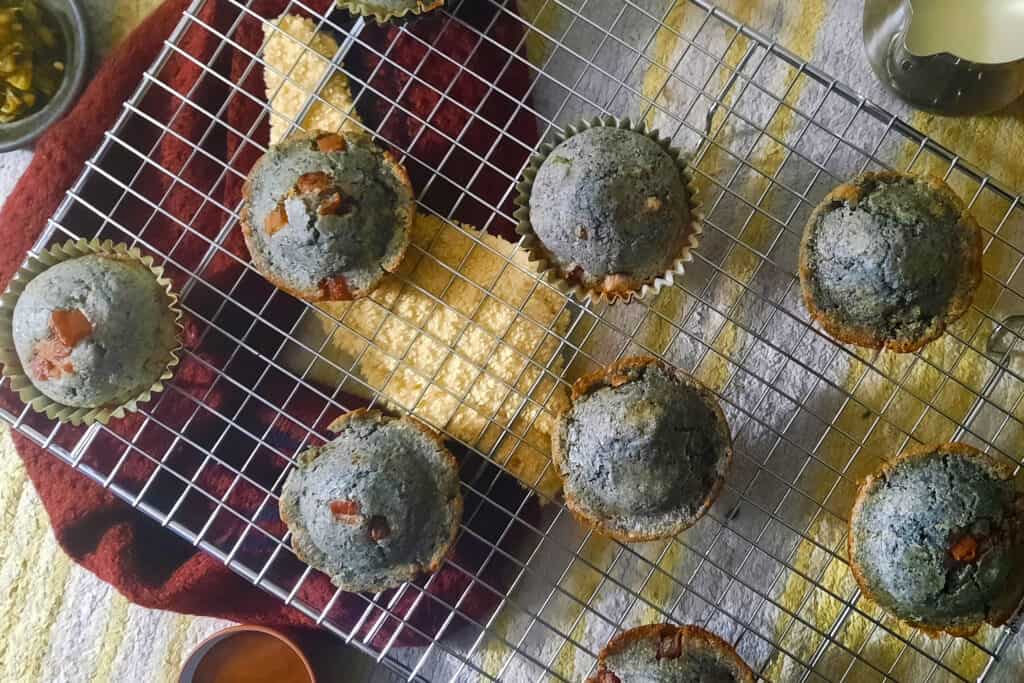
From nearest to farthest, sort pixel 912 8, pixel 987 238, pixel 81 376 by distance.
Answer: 1. pixel 81 376
2. pixel 912 8
3. pixel 987 238

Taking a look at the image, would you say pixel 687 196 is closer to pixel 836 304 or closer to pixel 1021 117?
pixel 836 304

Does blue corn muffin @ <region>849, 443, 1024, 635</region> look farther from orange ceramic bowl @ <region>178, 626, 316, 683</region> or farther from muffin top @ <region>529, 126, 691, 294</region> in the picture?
orange ceramic bowl @ <region>178, 626, 316, 683</region>

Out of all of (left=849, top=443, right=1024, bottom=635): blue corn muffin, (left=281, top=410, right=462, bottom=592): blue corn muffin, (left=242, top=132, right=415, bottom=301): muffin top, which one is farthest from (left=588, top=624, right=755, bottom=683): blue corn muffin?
(left=242, top=132, right=415, bottom=301): muffin top

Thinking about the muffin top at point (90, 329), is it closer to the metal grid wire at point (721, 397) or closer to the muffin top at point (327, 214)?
the metal grid wire at point (721, 397)

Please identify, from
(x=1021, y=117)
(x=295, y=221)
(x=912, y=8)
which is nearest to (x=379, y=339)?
(x=295, y=221)

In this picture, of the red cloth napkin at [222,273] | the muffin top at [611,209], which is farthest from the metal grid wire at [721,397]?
the muffin top at [611,209]

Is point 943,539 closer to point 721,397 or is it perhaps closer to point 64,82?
point 721,397

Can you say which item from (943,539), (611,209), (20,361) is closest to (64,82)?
(20,361)

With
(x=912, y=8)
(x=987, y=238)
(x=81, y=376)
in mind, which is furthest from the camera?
(x=987, y=238)
